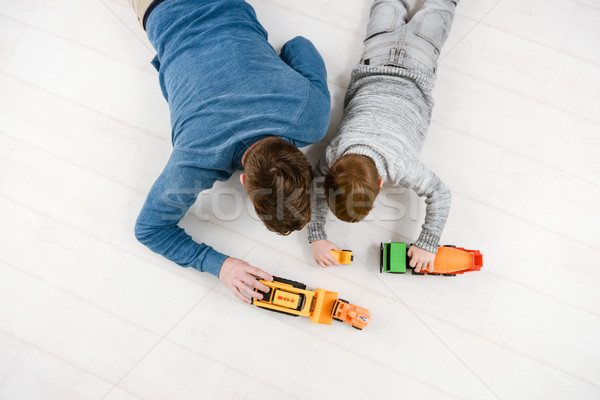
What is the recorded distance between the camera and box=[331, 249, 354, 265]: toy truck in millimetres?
931

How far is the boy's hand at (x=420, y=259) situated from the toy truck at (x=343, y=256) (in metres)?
0.16

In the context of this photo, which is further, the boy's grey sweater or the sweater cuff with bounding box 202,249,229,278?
the sweater cuff with bounding box 202,249,229,278

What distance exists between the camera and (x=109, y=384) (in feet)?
3.25

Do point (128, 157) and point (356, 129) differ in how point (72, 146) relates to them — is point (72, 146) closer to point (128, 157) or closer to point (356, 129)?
point (128, 157)

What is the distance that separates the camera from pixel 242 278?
899 mm

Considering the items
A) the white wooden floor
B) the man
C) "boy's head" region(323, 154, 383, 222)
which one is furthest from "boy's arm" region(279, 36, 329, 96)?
"boy's head" region(323, 154, 383, 222)

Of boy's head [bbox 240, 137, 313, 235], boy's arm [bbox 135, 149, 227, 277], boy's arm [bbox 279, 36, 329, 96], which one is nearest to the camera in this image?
boy's head [bbox 240, 137, 313, 235]

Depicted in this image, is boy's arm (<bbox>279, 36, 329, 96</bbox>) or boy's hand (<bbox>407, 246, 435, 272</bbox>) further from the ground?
boy's arm (<bbox>279, 36, 329, 96</bbox>)

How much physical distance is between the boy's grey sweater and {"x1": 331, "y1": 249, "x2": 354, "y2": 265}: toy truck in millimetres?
57

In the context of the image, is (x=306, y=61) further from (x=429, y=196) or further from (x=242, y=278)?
(x=242, y=278)

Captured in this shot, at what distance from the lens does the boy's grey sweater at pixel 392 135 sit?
782 millimetres

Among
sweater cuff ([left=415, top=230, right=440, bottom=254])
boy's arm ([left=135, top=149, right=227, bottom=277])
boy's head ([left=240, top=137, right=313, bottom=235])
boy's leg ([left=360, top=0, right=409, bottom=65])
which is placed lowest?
boy's arm ([left=135, top=149, right=227, bottom=277])

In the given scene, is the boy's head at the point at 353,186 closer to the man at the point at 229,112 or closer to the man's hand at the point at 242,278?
the man at the point at 229,112

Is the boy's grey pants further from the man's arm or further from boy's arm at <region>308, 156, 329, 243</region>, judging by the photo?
the man's arm
